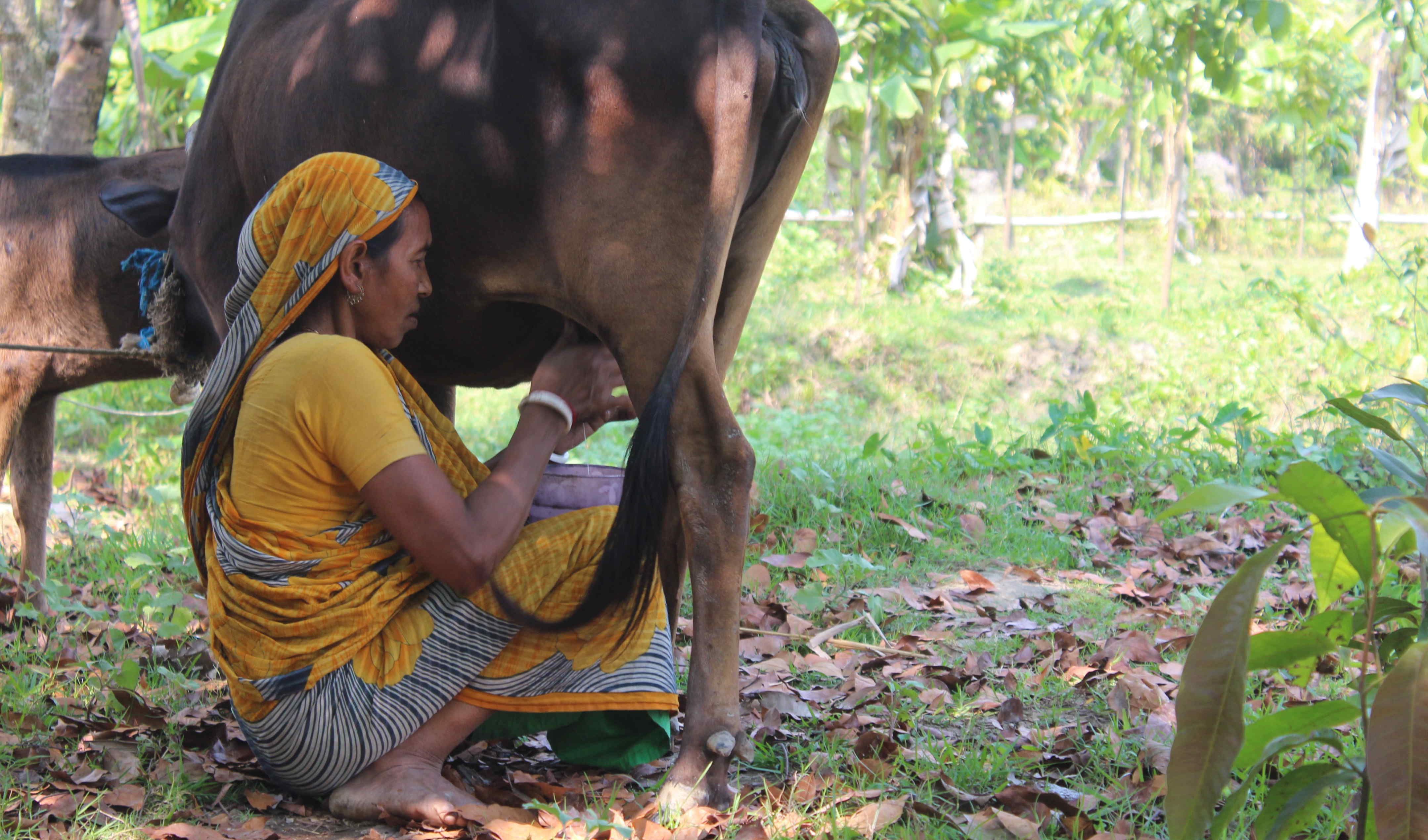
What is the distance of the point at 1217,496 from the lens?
1.49 m

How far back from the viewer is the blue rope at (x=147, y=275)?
370 centimetres

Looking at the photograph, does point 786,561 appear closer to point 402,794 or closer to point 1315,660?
point 402,794

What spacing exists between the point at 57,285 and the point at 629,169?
98.9 inches

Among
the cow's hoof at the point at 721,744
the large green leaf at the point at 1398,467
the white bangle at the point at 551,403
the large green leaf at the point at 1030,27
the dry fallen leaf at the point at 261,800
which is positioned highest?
the large green leaf at the point at 1030,27

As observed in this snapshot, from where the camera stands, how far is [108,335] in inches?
158

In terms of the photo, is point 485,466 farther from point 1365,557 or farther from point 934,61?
point 934,61

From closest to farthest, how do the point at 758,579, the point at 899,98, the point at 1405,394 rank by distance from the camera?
the point at 1405,394 < the point at 758,579 < the point at 899,98

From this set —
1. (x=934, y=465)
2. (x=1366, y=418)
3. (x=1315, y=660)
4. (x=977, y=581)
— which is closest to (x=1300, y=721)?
(x=1315, y=660)

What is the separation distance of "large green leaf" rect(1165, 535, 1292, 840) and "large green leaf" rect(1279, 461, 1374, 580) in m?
0.07

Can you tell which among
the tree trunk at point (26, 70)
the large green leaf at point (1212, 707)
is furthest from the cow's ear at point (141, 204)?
the large green leaf at point (1212, 707)

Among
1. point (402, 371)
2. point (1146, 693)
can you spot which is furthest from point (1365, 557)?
point (402, 371)

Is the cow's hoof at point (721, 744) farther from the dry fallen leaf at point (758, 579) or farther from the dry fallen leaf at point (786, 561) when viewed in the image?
the dry fallen leaf at point (786, 561)

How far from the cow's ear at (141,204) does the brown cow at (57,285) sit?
2 cm

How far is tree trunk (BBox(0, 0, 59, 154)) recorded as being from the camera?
204 inches
